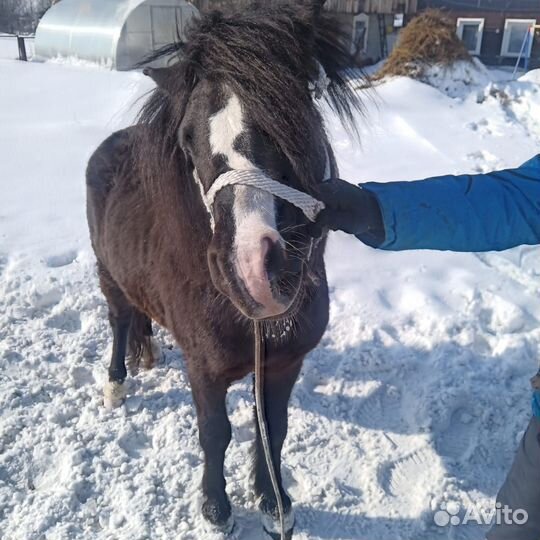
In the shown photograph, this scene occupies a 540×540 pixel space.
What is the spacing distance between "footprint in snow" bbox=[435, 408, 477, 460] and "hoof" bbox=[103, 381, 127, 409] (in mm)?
1633

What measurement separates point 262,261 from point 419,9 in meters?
15.3

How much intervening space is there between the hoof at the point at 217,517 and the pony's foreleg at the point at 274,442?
0.15 metres

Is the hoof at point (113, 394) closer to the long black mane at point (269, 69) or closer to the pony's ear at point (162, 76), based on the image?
the long black mane at point (269, 69)

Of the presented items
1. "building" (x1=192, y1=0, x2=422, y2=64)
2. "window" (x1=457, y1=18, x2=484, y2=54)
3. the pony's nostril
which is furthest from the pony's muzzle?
"window" (x1=457, y1=18, x2=484, y2=54)

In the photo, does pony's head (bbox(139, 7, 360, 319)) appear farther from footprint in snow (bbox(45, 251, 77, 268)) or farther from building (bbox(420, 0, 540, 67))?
building (bbox(420, 0, 540, 67))

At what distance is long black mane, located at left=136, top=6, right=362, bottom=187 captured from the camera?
4.21 feet

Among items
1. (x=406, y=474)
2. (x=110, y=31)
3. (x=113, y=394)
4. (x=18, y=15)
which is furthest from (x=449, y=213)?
(x=18, y=15)

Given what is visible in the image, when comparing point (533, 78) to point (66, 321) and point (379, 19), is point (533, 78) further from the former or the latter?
point (66, 321)

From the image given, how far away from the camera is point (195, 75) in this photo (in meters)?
1.45

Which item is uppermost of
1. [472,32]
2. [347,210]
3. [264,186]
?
[264,186]

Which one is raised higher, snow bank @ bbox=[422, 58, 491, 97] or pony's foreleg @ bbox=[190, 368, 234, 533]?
snow bank @ bbox=[422, 58, 491, 97]

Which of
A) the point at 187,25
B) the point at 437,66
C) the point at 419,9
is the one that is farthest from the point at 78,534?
the point at 419,9

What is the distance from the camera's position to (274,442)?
6.88ft

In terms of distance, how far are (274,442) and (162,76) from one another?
4.95 ft
